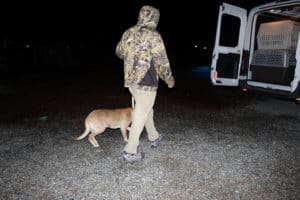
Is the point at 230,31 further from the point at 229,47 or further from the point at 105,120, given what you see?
the point at 105,120

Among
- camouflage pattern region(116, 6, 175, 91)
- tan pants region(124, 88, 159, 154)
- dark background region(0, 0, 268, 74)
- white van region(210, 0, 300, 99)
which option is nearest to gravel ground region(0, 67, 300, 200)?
tan pants region(124, 88, 159, 154)

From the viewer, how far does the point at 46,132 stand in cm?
468

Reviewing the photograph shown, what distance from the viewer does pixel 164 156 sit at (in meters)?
3.76

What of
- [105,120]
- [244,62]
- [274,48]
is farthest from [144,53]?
[274,48]

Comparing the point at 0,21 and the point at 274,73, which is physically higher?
the point at 0,21

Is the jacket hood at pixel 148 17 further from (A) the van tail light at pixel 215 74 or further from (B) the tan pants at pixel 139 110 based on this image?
(A) the van tail light at pixel 215 74

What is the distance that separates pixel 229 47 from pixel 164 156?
3944 mm

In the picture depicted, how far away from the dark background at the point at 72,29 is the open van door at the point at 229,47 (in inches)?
530

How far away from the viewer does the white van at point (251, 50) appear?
6215mm

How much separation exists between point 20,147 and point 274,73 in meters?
5.47

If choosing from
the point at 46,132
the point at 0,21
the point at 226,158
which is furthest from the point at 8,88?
the point at 0,21

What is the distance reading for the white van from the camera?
6215 mm

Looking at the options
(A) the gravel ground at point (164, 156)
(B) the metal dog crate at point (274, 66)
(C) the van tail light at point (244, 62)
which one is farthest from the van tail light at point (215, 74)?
(B) the metal dog crate at point (274, 66)

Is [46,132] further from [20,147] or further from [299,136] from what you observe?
[299,136]
